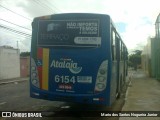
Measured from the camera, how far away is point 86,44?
10070 mm

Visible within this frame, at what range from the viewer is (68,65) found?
10.2 metres

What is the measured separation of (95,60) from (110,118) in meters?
2.30

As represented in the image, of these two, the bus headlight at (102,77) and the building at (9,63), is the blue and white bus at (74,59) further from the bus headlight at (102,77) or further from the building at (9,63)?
the building at (9,63)

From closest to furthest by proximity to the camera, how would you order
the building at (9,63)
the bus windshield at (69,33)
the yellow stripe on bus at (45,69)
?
the bus windshield at (69,33)
the yellow stripe on bus at (45,69)
the building at (9,63)

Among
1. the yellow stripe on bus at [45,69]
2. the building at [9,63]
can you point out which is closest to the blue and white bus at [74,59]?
the yellow stripe on bus at [45,69]

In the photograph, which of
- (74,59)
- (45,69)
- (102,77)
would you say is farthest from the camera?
(45,69)

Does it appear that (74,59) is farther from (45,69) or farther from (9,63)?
(9,63)

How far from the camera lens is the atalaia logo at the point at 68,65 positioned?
1010 centimetres

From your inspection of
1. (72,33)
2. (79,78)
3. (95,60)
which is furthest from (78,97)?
(72,33)

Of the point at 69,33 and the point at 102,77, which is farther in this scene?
the point at 69,33

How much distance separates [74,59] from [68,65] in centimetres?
26

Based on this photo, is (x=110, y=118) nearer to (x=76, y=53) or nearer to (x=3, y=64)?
(x=76, y=53)

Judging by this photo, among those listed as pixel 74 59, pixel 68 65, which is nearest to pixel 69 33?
pixel 74 59

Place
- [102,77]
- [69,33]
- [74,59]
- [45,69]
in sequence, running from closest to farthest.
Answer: [102,77] < [74,59] < [69,33] < [45,69]
